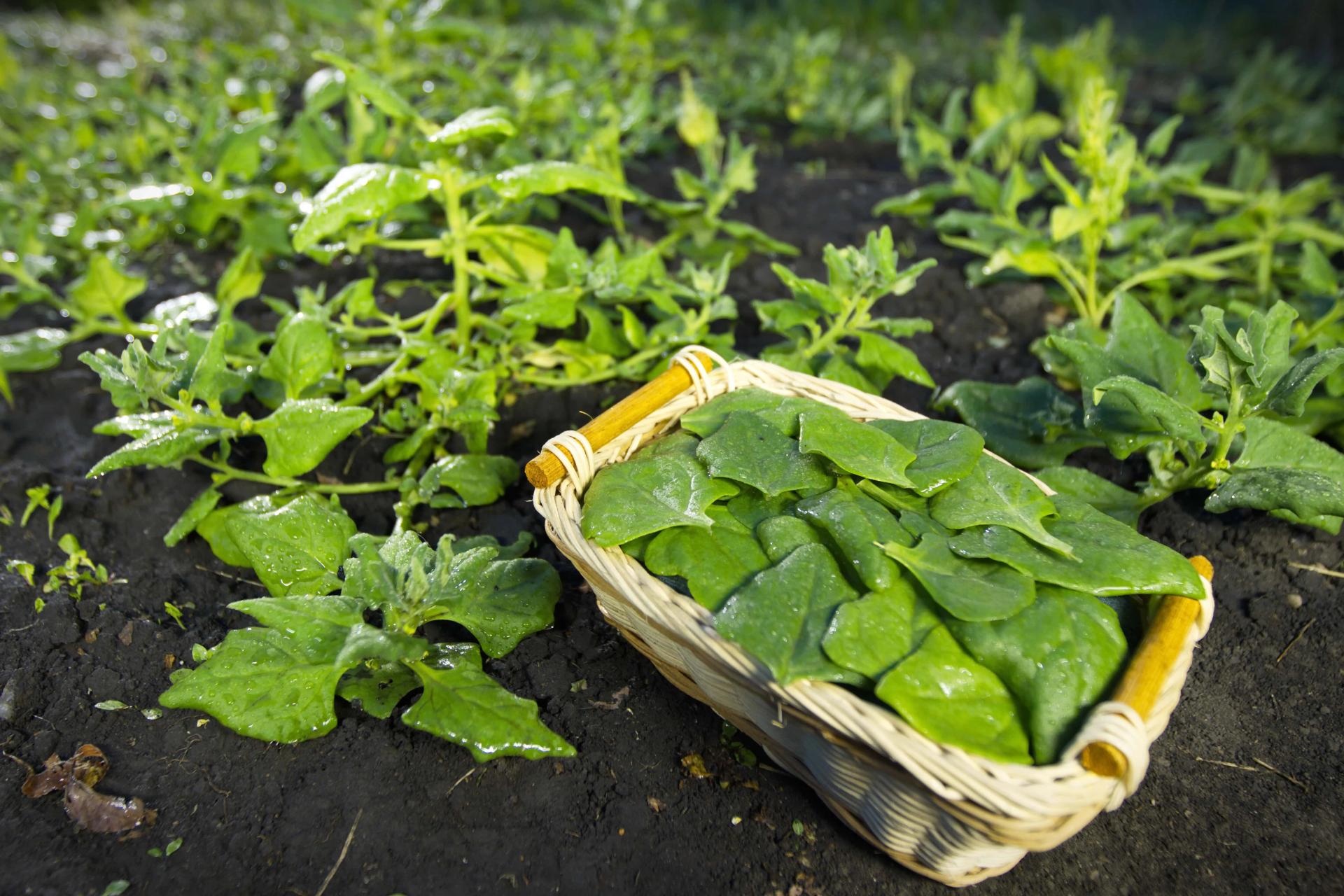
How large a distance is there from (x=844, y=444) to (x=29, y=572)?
1.68 m

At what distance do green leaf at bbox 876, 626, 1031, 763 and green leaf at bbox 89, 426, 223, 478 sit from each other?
1.42m

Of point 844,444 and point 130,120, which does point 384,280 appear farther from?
point 130,120

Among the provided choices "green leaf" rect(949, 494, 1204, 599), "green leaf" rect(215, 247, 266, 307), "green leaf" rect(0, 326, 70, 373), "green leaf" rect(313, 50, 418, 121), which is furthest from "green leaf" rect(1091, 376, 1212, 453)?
"green leaf" rect(0, 326, 70, 373)

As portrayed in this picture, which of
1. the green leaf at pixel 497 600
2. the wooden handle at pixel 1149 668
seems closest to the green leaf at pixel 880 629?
the wooden handle at pixel 1149 668

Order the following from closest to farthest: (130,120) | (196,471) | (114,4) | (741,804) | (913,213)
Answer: (741,804) < (196,471) < (913,213) < (130,120) < (114,4)

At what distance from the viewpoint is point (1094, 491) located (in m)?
1.93

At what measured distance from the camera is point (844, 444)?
1.58 m

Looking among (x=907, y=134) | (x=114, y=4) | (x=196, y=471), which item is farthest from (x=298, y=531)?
(x=114, y=4)

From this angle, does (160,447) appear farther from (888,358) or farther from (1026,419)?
(1026,419)

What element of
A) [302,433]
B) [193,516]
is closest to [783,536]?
[302,433]

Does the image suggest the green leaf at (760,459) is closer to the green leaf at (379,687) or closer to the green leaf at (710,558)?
the green leaf at (710,558)

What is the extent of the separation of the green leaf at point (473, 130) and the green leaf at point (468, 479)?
0.70m

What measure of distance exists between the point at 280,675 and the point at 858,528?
102cm

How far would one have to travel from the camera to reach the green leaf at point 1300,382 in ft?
5.15
